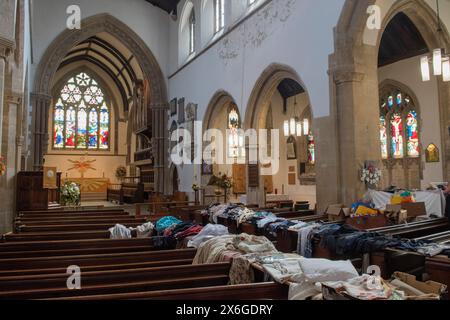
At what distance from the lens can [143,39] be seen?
52.4ft

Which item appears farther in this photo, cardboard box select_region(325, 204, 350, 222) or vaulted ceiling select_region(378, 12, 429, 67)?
vaulted ceiling select_region(378, 12, 429, 67)

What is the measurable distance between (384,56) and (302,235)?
27.4 ft

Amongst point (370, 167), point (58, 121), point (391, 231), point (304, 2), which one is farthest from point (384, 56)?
point (58, 121)

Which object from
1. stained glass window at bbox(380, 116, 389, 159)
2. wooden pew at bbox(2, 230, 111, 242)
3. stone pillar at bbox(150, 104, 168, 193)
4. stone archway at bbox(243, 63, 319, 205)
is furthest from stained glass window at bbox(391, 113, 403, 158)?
wooden pew at bbox(2, 230, 111, 242)

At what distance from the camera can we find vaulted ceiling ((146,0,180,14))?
15.7 metres

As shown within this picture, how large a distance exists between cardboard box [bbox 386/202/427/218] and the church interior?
3 cm

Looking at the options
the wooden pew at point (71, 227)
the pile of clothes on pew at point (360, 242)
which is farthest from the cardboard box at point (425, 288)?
the wooden pew at point (71, 227)

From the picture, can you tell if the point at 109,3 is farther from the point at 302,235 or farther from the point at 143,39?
the point at 302,235

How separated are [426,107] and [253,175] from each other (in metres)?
4.97

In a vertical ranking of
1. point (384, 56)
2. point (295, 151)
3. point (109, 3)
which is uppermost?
point (109, 3)

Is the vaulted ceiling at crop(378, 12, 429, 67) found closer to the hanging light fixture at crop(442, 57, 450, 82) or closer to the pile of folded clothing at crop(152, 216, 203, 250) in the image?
the hanging light fixture at crop(442, 57, 450, 82)

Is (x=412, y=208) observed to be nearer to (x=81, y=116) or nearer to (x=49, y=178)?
(x=49, y=178)

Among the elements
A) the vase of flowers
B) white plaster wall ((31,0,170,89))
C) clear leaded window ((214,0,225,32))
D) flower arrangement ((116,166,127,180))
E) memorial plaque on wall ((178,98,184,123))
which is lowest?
the vase of flowers

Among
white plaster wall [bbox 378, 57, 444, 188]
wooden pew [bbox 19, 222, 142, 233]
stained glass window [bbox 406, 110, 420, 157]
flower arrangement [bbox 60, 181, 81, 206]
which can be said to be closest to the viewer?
wooden pew [bbox 19, 222, 142, 233]
